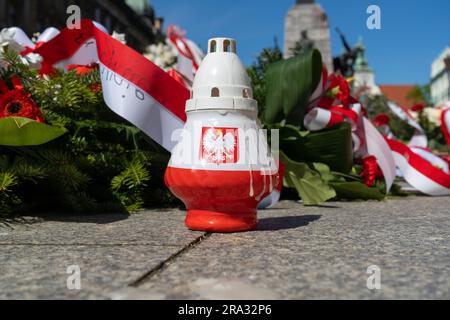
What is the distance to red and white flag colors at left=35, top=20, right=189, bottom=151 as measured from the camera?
74.3 inches

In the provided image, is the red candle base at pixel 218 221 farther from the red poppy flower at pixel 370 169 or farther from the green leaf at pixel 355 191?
the red poppy flower at pixel 370 169

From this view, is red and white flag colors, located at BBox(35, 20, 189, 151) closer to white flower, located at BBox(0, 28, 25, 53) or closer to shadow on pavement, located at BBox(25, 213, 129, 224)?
shadow on pavement, located at BBox(25, 213, 129, 224)

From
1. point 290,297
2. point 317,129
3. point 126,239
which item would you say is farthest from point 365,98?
point 290,297

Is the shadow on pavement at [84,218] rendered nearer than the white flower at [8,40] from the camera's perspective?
Yes

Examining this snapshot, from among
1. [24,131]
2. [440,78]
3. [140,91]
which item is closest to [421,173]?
[140,91]

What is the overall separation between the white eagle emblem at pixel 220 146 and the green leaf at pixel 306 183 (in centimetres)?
78

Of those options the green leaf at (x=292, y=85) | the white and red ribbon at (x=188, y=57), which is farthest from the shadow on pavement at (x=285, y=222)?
the white and red ribbon at (x=188, y=57)

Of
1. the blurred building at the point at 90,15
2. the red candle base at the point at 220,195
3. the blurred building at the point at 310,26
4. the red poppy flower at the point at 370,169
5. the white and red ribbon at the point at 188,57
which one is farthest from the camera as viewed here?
the blurred building at the point at 90,15

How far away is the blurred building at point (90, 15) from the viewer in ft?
63.4

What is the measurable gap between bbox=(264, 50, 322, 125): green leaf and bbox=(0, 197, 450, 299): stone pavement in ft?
2.72

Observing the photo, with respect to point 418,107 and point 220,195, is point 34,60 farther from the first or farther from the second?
point 418,107

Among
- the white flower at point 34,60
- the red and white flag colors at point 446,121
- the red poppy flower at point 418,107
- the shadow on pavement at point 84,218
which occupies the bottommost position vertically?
the shadow on pavement at point 84,218
